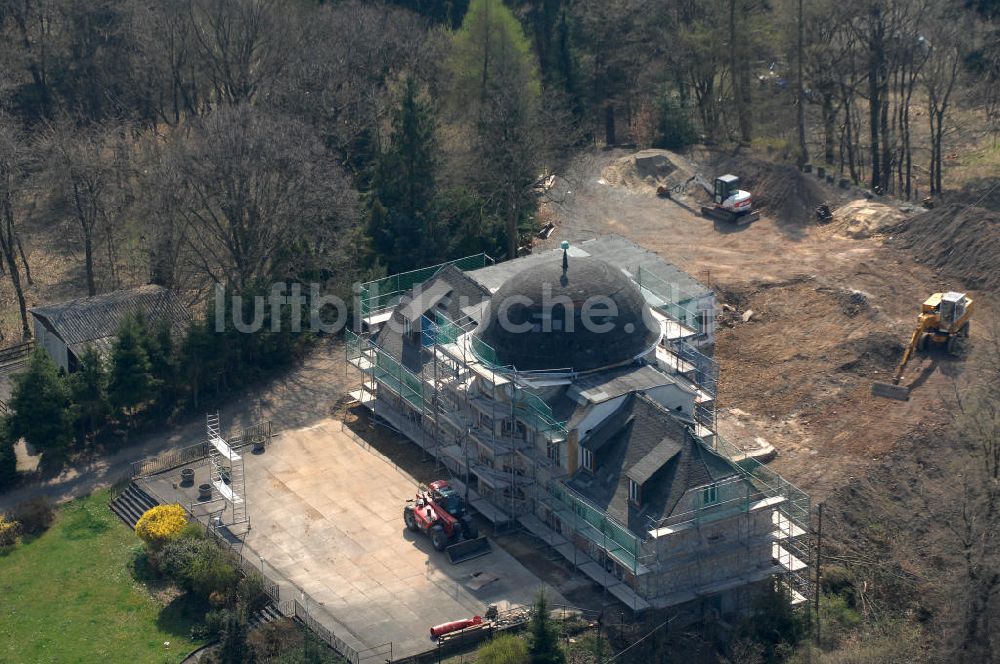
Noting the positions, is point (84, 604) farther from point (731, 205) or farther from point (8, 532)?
point (731, 205)

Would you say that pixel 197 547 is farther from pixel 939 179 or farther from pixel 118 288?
pixel 939 179

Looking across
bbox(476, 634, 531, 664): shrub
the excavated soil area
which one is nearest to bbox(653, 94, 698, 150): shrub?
the excavated soil area

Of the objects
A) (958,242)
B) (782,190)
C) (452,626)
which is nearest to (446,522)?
(452,626)

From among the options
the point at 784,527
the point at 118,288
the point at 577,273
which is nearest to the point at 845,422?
the point at 784,527

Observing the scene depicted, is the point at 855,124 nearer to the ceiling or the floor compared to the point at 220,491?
nearer to the ceiling

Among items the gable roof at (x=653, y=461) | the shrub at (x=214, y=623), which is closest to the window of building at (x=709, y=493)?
the gable roof at (x=653, y=461)

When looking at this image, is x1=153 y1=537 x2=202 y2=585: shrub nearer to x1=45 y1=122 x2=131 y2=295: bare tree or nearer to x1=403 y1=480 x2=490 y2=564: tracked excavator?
x1=403 y1=480 x2=490 y2=564: tracked excavator

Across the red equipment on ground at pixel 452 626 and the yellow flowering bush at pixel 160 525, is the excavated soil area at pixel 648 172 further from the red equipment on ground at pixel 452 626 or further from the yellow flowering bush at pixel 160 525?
the red equipment on ground at pixel 452 626
